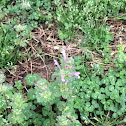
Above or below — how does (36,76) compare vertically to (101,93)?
above

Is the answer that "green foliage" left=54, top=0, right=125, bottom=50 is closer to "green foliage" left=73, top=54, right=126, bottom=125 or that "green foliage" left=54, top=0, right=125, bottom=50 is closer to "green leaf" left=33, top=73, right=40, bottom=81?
"green foliage" left=73, top=54, right=126, bottom=125

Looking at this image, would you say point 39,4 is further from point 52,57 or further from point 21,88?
point 21,88

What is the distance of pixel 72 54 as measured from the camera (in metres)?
3.27

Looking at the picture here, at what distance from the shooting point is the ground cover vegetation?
257 cm

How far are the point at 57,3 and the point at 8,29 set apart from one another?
3.28 feet

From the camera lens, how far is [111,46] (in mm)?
3326

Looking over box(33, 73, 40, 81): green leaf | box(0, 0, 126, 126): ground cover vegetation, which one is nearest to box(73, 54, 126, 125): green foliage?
box(0, 0, 126, 126): ground cover vegetation

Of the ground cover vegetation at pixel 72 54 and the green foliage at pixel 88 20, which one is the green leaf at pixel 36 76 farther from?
the green foliage at pixel 88 20

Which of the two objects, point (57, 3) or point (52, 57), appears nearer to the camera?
point (52, 57)

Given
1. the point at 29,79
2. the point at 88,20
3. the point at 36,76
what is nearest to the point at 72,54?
the point at 88,20

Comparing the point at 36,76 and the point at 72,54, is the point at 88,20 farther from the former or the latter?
the point at 36,76

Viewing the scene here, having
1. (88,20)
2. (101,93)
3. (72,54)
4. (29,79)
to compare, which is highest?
(88,20)

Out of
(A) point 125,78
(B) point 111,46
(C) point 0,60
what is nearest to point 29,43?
(C) point 0,60

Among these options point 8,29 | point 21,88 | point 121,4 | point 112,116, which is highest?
point 121,4
